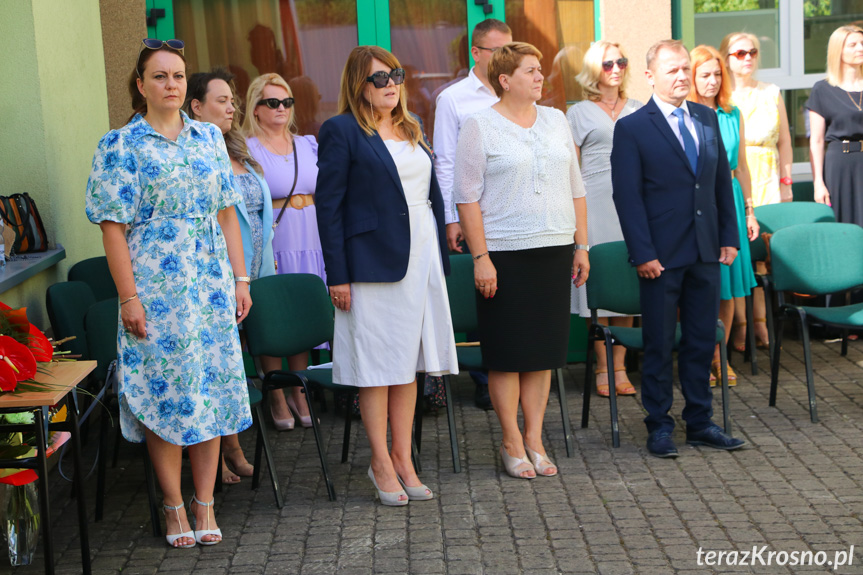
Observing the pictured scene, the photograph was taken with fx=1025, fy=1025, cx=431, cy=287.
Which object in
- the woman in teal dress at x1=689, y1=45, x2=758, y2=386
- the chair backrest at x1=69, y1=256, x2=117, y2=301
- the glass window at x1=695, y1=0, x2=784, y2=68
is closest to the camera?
the chair backrest at x1=69, y1=256, x2=117, y2=301

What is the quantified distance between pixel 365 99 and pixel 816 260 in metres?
3.09

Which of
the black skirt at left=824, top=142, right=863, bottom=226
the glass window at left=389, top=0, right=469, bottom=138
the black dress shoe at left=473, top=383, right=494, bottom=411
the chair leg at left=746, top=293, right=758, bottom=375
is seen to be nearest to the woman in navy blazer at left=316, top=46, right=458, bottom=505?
the black dress shoe at left=473, top=383, right=494, bottom=411

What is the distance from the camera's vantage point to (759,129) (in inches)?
291

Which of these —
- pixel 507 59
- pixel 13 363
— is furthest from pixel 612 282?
pixel 13 363

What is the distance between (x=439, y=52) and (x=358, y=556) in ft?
14.5

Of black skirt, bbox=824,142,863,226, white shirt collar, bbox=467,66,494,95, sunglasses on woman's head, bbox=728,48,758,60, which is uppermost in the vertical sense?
sunglasses on woman's head, bbox=728,48,758,60

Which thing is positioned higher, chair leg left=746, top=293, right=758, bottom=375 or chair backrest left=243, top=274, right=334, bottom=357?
chair backrest left=243, top=274, right=334, bottom=357

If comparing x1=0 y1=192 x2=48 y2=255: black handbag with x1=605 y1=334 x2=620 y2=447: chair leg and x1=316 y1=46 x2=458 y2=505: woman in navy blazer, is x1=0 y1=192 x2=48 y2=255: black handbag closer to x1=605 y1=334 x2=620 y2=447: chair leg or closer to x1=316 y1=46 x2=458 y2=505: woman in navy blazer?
x1=316 y1=46 x2=458 y2=505: woman in navy blazer

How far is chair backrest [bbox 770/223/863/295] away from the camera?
6.13m

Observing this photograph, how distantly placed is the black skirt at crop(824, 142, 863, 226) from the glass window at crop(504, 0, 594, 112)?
2010mm

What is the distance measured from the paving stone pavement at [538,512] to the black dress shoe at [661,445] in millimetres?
60

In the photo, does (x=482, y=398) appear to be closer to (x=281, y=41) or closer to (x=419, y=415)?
(x=419, y=415)

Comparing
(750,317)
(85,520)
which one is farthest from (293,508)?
(750,317)

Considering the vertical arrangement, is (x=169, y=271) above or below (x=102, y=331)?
above
